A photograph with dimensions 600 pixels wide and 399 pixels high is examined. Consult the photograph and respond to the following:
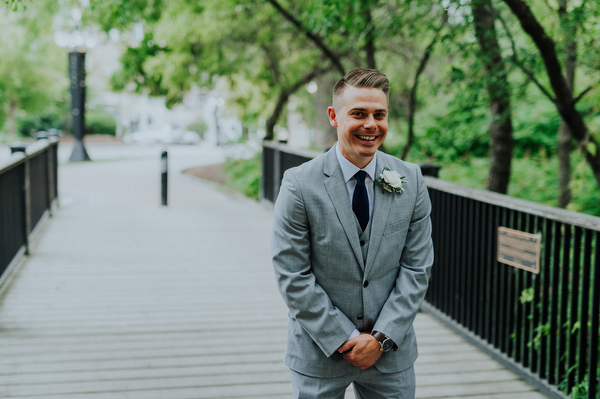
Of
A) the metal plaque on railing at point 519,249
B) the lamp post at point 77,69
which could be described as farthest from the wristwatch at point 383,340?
the lamp post at point 77,69

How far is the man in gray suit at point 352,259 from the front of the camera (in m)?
2.56

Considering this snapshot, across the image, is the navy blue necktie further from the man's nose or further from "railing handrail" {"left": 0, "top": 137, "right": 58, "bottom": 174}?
"railing handrail" {"left": 0, "top": 137, "right": 58, "bottom": 174}

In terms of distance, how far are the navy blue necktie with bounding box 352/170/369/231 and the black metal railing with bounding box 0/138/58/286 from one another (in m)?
4.70

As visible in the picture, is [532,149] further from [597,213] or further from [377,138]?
[377,138]

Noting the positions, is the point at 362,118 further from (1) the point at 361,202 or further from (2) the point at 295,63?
(2) the point at 295,63

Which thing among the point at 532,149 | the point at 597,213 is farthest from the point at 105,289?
the point at 532,149

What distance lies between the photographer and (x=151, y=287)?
673cm

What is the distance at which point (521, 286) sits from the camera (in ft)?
15.5

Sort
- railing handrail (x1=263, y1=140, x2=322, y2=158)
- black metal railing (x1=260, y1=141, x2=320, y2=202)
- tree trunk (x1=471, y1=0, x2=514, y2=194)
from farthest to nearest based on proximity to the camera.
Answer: black metal railing (x1=260, y1=141, x2=320, y2=202) < railing handrail (x1=263, y1=140, x2=322, y2=158) < tree trunk (x1=471, y1=0, x2=514, y2=194)

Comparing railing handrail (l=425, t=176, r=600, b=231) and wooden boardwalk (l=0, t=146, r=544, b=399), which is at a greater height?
railing handrail (l=425, t=176, r=600, b=231)

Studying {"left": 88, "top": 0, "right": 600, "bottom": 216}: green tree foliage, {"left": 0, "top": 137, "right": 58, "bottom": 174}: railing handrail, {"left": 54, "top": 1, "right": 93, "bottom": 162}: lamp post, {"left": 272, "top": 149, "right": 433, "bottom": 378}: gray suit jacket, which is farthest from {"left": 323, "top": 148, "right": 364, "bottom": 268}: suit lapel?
{"left": 54, "top": 1, "right": 93, "bottom": 162}: lamp post

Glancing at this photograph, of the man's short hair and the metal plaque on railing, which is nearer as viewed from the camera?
the man's short hair

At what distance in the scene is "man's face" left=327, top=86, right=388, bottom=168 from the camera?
8.29 feet

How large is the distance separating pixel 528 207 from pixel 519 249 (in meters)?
0.30
